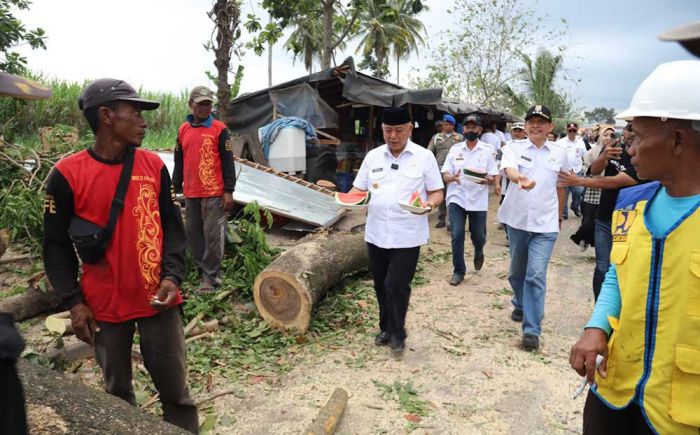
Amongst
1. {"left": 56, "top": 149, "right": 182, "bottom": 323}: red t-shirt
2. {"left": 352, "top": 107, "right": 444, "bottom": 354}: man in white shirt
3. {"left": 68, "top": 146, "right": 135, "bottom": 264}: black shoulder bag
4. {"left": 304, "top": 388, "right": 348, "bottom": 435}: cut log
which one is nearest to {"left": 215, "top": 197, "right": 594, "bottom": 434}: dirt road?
{"left": 304, "top": 388, "right": 348, "bottom": 435}: cut log

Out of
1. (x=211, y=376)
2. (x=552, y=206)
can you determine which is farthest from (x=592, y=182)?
(x=211, y=376)

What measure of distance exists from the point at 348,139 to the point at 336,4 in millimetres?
6116

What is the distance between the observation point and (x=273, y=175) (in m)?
8.41

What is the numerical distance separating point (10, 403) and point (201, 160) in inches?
167

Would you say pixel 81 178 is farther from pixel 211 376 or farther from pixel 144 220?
pixel 211 376

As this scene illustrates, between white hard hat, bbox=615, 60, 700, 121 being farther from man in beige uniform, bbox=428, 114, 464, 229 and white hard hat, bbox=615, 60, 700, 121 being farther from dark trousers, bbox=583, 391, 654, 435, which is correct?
man in beige uniform, bbox=428, 114, 464, 229

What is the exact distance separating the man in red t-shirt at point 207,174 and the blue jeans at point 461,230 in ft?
8.86

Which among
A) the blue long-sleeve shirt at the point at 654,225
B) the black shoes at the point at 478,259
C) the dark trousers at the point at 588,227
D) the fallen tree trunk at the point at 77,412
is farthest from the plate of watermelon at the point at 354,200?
the black shoes at the point at 478,259

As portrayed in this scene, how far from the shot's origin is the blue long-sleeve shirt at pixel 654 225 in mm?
1527

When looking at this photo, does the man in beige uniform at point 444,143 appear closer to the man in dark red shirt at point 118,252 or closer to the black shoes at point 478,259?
the black shoes at point 478,259

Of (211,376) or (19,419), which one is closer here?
(19,419)

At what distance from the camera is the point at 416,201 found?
3750 millimetres

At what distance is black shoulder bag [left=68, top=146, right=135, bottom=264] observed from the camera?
88.7 inches

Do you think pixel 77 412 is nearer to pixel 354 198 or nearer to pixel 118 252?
pixel 118 252
